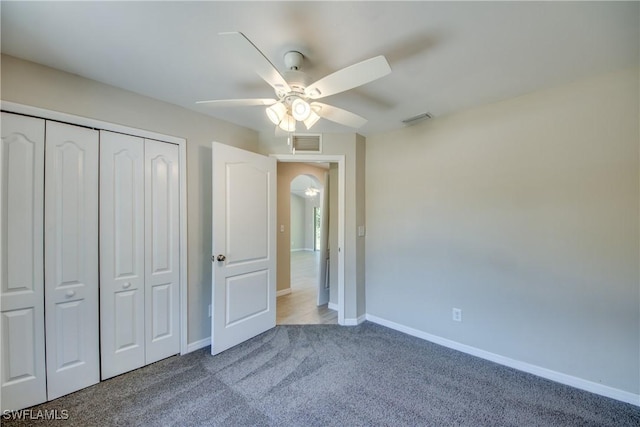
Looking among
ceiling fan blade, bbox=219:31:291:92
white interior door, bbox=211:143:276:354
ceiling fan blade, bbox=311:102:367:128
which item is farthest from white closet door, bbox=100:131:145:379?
ceiling fan blade, bbox=311:102:367:128

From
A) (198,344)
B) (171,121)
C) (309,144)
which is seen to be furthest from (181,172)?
(198,344)

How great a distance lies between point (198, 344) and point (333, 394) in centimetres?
149

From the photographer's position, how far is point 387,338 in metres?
2.87

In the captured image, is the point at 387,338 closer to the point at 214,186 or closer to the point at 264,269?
the point at 264,269

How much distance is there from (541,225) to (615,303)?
689mm

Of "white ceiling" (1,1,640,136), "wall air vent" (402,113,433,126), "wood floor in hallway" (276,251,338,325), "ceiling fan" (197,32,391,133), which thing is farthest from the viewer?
"wood floor in hallway" (276,251,338,325)

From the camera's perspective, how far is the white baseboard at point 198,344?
8.40 feet

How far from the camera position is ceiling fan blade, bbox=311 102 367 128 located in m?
1.76

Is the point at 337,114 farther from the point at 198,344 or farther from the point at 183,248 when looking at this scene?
the point at 198,344

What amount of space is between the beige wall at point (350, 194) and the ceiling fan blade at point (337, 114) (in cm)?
124

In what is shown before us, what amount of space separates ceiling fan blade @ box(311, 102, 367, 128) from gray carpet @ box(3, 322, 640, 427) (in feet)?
6.64

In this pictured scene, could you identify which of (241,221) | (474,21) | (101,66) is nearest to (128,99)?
(101,66)

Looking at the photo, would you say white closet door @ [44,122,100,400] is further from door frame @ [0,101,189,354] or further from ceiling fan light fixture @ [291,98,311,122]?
ceiling fan light fixture @ [291,98,311,122]

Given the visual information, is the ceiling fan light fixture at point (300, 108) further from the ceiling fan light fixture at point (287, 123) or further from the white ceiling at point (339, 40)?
the white ceiling at point (339, 40)
